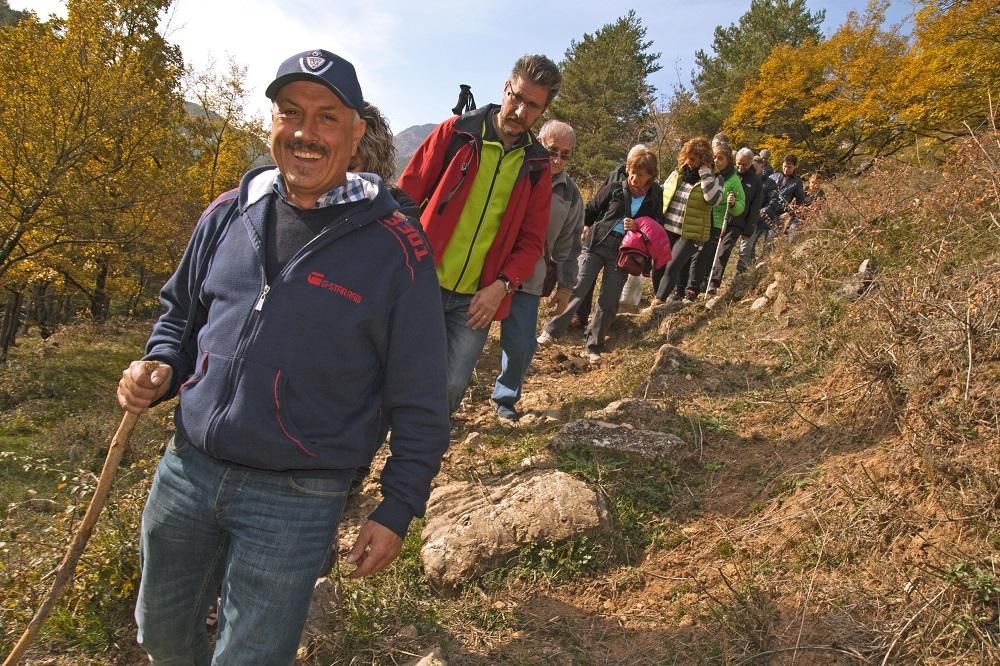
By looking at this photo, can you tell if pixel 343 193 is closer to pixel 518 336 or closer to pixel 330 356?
pixel 330 356

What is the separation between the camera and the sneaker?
15.1 ft

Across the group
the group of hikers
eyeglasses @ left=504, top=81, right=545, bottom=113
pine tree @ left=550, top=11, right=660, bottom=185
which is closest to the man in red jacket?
eyeglasses @ left=504, top=81, right=545, bottom=113

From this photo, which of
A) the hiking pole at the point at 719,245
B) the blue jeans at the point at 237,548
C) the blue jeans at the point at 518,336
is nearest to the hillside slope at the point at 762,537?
the blue jeans at the point at 518,336

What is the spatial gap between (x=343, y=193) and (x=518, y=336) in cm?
264

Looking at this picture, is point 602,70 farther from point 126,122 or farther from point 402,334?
point 402,334

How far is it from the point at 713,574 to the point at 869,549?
616mm

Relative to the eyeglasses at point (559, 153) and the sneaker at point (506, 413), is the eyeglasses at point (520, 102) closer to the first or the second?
the eyeglasses at point (559, 153)

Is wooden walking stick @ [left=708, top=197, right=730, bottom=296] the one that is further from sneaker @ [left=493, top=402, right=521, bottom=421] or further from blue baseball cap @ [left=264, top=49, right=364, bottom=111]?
blue baseball cap @ [left=264, top=49, right=364, bottom=111]

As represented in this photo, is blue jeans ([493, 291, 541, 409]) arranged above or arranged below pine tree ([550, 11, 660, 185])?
below

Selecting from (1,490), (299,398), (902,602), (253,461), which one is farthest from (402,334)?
(1,490)

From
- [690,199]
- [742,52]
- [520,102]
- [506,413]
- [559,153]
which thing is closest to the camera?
[520,102]

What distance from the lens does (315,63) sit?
1.66 metres

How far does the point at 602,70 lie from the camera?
95.3 feet

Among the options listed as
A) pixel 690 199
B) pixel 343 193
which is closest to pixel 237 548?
pixel 343 193
